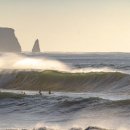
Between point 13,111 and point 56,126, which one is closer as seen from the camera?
point 56,126

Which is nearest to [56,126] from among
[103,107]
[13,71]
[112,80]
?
[103,107]

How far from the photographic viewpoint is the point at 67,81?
57.0m

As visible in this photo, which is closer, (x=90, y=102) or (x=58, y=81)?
(x=90, y=102)

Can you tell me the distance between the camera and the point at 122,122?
2366cm

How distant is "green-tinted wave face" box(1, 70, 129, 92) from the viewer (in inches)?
1986

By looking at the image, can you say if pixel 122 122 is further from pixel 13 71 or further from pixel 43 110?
pixel 13 71

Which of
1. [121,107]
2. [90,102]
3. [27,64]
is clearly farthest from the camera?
[27,64]

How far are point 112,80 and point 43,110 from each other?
22.9 m

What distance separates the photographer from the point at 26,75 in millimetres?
64000

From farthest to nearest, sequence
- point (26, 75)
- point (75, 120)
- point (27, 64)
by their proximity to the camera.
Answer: point (27, 64) < point (26, 75) < point (75, 120)

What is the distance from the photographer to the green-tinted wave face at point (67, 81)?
1986 inches

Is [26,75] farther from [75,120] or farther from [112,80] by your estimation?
[75,120]

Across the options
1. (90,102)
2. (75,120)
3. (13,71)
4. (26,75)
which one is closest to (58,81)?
(26,75)

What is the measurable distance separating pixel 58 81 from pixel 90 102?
88.4 feet
